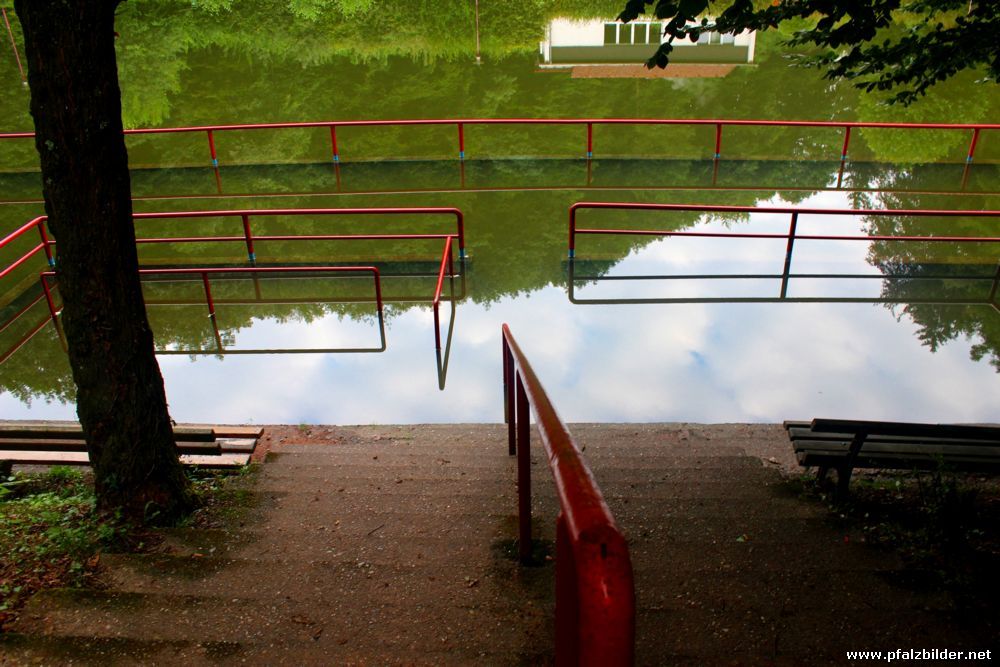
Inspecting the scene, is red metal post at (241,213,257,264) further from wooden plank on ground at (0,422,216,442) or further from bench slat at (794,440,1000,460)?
bench slat at (794,440,1000,460)

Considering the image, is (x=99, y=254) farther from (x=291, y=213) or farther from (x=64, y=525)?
(x=291, y=213)

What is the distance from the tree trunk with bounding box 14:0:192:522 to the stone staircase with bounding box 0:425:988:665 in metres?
0.42

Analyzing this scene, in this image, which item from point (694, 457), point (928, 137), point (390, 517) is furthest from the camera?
point (928, 137)

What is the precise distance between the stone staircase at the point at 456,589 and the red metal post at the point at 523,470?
0.09 meters

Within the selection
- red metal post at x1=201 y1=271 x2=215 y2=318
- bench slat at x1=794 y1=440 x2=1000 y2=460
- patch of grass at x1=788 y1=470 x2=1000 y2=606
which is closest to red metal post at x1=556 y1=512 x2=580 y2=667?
patch of grass at x1=788 y1=470 x2=1000 y2=606

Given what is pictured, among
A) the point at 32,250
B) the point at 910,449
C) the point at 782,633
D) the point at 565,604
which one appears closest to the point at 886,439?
the point at 910,449

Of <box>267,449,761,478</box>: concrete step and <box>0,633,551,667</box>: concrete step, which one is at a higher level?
<box>0,633,551,667</box>: concrete step

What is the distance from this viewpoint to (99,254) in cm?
320

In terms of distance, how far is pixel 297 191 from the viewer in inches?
457

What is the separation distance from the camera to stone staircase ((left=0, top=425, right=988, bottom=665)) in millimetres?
2375

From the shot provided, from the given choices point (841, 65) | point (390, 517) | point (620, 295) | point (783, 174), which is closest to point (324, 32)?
point (783, 174)

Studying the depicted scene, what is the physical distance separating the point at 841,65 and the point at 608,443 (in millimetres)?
2869

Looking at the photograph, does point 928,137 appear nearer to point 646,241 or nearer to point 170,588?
point 646,241

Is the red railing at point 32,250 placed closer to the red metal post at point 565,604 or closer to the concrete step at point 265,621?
the concrete step at point 265,621
